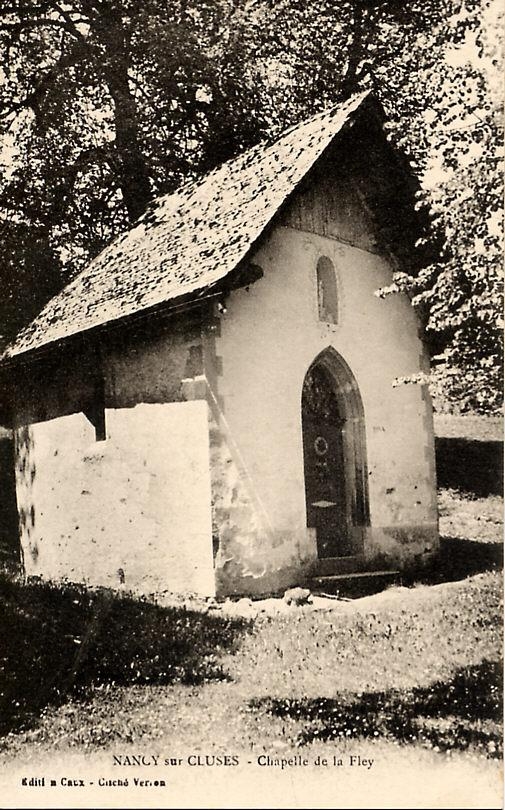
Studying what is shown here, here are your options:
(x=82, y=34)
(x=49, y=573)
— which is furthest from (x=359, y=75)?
(x=49, y=573)

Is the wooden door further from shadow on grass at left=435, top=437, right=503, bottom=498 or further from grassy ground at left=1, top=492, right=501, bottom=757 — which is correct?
shadow on grass at left=435, top=437, right=503, bottom=498

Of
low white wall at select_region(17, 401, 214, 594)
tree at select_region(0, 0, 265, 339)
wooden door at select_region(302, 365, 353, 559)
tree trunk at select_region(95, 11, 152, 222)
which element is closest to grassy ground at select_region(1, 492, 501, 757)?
low white wall at select_region(17, 401, 214, 594)

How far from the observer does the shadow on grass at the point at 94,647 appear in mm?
7016

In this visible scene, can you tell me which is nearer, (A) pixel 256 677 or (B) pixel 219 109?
(A) pixel 256 677

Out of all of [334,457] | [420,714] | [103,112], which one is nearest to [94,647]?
[420,714]

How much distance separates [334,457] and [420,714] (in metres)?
5.85

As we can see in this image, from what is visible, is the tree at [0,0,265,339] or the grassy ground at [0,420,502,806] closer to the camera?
the grassy ground at [0,420,502,806]

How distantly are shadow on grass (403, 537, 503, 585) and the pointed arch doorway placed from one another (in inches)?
44.0

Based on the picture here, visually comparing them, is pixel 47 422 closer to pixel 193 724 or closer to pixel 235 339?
pixel 235 339

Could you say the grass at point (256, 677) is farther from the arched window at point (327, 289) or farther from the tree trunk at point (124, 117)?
the tree trunk at point (124, 117)

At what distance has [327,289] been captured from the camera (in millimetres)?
→ 11469

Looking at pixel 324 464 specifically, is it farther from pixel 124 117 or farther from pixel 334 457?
pixel 124 117

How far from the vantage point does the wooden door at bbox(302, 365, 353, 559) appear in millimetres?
11420

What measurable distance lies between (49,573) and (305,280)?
21.0 feet
